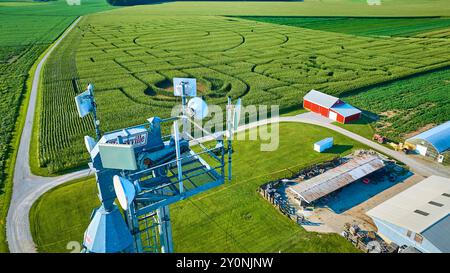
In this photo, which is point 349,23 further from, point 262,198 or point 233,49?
point 262,198

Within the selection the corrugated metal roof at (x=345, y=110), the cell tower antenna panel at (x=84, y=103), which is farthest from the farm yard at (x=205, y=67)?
the cell tower antenna panel at (x=84, y=103)

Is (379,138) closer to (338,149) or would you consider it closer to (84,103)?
(338,149)

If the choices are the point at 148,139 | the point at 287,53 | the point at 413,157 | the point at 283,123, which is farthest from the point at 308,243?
the point at 287,53

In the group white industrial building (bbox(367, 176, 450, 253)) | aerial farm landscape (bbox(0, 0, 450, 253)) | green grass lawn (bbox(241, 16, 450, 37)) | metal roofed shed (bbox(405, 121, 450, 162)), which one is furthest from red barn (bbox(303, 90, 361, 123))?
green grass lawn (bbox(241, 16, 450, 37))

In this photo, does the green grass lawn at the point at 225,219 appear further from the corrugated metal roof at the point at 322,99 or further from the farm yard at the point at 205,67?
the corrugated metal roof at the point at 322,99

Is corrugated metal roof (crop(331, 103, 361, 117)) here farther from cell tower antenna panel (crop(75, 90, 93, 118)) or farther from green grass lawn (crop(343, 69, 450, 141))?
cell tower antenna panel (crop(75, 90, 93, 118))

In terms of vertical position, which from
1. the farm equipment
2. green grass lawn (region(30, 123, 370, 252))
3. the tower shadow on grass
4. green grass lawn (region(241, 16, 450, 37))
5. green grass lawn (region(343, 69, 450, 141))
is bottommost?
green grass lawn (region(30, 123, 370, 252))
